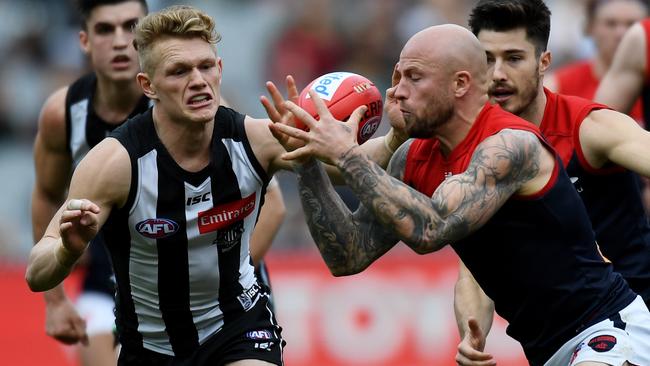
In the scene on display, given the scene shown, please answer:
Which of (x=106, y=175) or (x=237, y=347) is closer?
(x=106, y=175)

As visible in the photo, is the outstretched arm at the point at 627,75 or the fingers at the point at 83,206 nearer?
the fingers at the point at 83,206

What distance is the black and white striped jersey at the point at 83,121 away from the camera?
829 centimetres

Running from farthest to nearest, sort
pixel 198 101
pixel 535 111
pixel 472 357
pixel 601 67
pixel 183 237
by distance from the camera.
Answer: pixel 601 67
pixel 535 111
pixel 183 237
pixel 198 101
pixel 472 357

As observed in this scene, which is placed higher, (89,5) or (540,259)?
(89,5)

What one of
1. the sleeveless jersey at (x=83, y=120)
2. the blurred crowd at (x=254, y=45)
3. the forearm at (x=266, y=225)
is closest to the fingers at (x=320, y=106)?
the forearm at (x=266, y=225)

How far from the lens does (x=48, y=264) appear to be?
6.44 m

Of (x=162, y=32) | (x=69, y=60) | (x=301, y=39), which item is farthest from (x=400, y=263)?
(x=162, y=32)

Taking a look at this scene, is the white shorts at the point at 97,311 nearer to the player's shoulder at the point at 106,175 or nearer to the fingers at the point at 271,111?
the player's shoulder at the point at 106,175

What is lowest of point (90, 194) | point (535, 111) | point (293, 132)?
point (535, 111)

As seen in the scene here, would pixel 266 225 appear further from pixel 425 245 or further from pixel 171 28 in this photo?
pixel 425 245

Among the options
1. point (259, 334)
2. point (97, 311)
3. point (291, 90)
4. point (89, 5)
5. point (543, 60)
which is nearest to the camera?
point (291, 90)

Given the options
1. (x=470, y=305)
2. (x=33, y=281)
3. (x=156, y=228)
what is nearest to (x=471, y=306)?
(x=470, y=305)

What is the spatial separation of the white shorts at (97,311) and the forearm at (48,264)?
2588 millimetres

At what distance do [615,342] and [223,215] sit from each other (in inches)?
82.4
